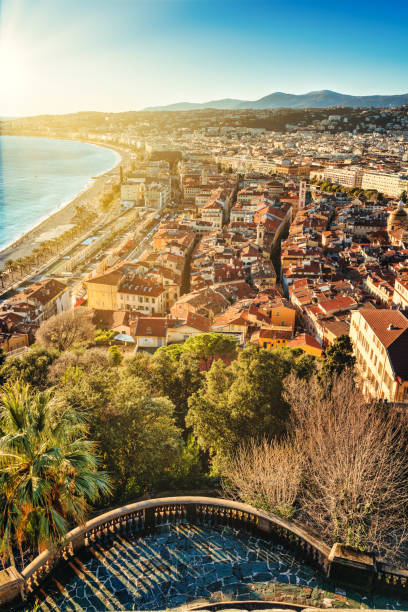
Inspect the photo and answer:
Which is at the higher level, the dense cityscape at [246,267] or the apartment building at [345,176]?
the apartment building at [345,176]

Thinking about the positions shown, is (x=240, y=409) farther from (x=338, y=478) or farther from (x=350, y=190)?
(x=350, y=190)

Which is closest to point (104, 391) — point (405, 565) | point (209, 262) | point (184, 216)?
point (405, 565)

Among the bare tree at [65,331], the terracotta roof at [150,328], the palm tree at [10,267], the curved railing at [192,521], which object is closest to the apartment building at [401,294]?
the terracotta roof at [150,328]

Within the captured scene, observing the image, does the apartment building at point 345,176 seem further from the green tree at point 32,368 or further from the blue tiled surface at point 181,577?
the blue tiled surface at point 181,577

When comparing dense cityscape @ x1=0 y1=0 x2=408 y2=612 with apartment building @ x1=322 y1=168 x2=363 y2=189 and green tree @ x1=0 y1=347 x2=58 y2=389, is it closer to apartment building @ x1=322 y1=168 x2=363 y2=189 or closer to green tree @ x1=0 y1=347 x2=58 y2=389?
green tree @ x1=0 y1=347 x2=58 y2=389

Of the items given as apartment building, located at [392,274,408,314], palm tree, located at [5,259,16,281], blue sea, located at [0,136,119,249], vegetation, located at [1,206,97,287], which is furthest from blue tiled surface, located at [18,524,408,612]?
blue sea, located at [0,136,119,249]

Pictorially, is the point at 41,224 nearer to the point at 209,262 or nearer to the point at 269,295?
the point at 209,262
